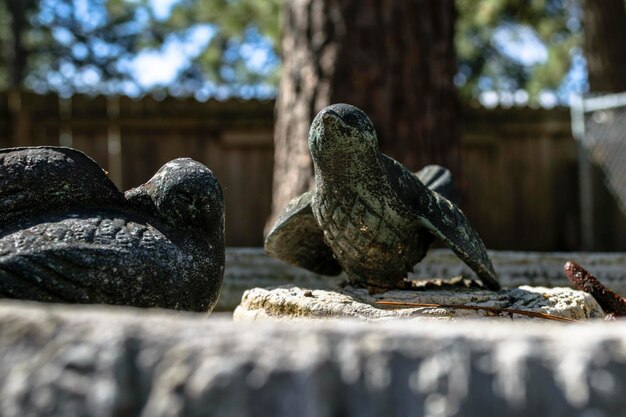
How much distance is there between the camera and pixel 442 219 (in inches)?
71.7

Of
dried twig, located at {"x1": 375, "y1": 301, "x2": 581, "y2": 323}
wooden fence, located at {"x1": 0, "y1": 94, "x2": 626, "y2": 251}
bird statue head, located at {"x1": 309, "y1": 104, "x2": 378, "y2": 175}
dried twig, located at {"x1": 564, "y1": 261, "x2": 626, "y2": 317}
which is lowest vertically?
wooden fence, located at {"x1": 0, "y1": 94, "x2": 626, "y2": 251}

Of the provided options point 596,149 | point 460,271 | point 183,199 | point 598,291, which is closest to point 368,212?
point 183,199

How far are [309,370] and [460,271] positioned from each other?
191 cm

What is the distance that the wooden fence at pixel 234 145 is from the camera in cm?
616

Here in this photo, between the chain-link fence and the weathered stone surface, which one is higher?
the weathered stone surface

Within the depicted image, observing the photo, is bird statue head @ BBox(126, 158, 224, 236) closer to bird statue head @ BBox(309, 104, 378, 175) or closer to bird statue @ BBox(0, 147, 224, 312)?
bird statue @ BBox(0, 147, 224, 312)

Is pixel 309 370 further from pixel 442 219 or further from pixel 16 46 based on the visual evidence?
pixel 16 46

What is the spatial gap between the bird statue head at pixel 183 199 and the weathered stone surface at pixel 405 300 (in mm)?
262

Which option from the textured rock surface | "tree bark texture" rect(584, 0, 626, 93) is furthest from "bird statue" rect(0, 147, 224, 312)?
"tree bark texture" rect(584, 0, 626, 93)

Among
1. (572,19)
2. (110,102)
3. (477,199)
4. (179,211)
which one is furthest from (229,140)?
(572,19)

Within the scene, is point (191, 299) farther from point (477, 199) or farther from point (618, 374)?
point (477, 199)

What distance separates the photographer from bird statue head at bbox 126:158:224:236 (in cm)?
153

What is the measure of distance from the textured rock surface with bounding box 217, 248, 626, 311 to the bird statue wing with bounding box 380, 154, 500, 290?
2.38 ft

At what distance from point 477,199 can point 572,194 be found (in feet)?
2.87
